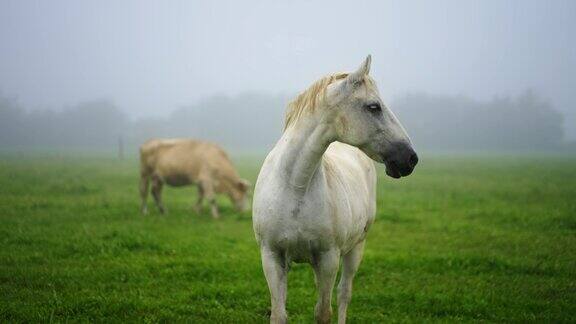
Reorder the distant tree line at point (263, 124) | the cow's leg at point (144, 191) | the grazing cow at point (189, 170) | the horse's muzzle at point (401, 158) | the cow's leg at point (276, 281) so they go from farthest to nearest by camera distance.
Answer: the distant tree line at point (263, 124)
the grazing cow at point (189, 170)
the cow's leg at point (144, 191)
the cow's leg at point (276, 281)
the horse's muzzle at point (401, 158)

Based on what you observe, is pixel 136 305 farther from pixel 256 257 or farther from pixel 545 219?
pixel 545 219

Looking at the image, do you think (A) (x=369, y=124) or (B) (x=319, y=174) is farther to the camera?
(B) (x=319, y=174)

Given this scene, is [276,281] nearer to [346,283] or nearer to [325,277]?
[325,277]

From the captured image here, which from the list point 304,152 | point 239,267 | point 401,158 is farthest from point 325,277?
point 239,267

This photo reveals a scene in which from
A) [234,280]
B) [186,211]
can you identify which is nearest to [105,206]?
[186,211]

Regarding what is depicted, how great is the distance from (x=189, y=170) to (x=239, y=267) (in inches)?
259

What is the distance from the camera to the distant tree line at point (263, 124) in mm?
100356

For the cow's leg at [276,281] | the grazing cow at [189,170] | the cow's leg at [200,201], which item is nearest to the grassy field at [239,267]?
the cow's leg at [200,201]

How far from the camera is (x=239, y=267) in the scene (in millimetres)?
6871

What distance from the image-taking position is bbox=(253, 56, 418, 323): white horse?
3.54 m

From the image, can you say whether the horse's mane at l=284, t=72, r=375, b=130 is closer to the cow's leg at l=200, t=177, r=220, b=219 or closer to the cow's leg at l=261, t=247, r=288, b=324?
the cow's leg at l=261, t=247, r=288, b=324

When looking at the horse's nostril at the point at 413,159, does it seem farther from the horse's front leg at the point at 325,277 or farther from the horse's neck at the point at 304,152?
the horse's front leg at the point at 325,277

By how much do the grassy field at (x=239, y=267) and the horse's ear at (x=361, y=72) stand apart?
8.95ft

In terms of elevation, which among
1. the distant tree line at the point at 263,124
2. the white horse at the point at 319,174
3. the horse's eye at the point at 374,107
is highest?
the horse's eye at the point at 374,107
